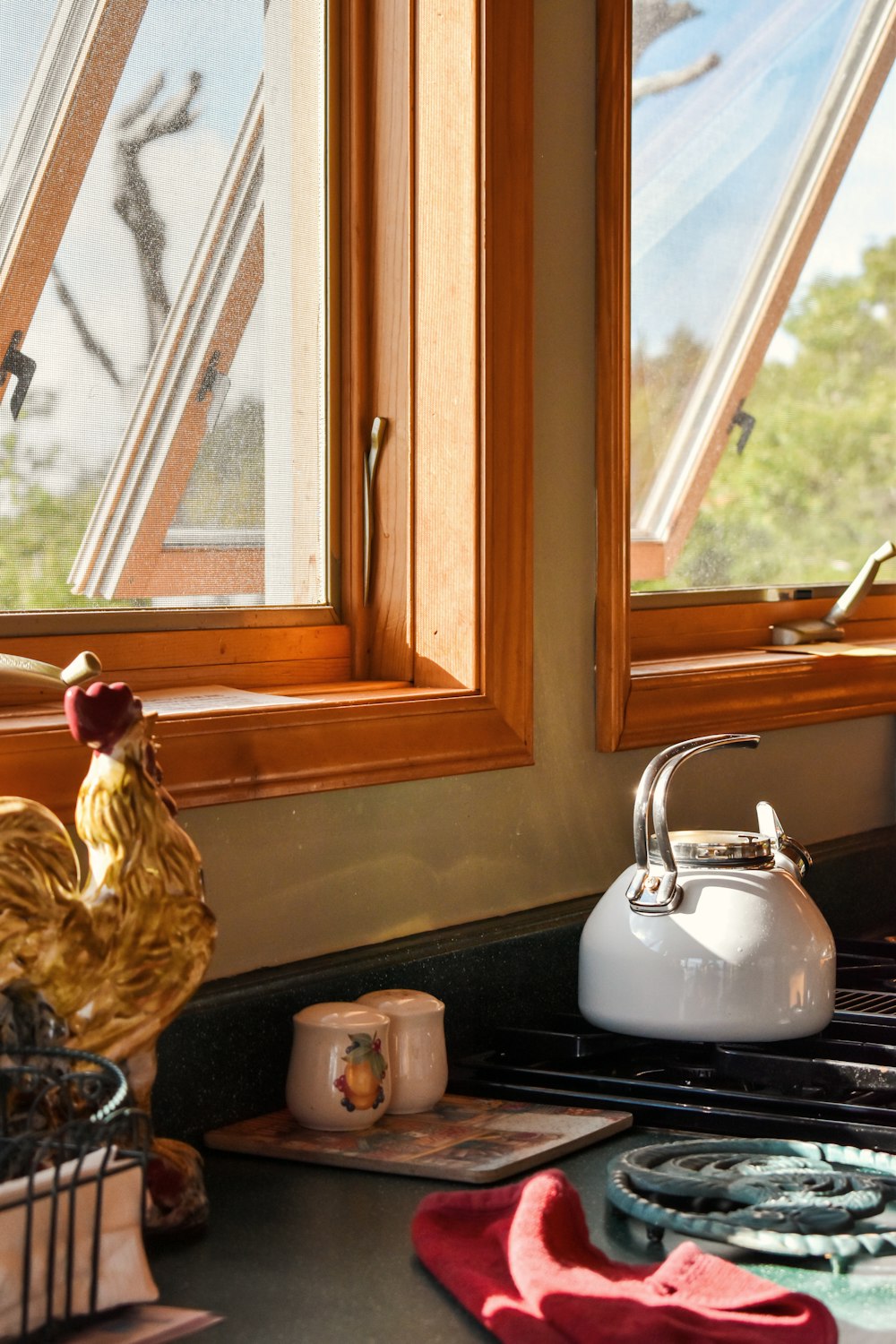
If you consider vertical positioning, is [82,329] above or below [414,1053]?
above

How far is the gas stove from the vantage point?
119 cm

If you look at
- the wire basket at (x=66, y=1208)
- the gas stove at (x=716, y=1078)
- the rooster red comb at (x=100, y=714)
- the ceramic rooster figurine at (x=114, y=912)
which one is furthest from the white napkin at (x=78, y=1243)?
the gas stove at (x=716, y=1078)

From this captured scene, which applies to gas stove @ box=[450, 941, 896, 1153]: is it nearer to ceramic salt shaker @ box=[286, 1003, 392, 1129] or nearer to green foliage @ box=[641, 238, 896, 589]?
ceramic salt shaker @ box=[286, 1003, 392, 1129]

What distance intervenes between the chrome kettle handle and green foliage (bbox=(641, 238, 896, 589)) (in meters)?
0.75

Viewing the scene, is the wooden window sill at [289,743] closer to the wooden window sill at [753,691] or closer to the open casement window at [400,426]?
the open casement window at [400,426]

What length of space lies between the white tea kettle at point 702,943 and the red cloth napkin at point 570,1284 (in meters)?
0.38

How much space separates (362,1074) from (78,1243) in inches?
15.2

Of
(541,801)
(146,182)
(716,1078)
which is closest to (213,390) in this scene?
(146,182)

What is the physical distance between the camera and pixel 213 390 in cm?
140

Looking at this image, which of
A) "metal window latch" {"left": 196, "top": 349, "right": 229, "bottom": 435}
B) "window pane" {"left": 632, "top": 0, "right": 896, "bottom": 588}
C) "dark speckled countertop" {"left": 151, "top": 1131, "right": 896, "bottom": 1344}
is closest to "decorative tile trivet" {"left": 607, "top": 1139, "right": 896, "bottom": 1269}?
"dark speckled countertop" {"left": 151, "top": 1131, "right": 896, "bottom": 1344}

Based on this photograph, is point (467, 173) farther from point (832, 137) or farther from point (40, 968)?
point (832, 137)

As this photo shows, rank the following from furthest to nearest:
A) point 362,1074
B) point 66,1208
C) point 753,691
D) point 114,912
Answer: point 753,691
point 362,1074
point 114,912
point 66,1208

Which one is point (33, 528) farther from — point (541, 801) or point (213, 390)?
point (541, 801)

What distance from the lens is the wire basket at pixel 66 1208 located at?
2.58ft
